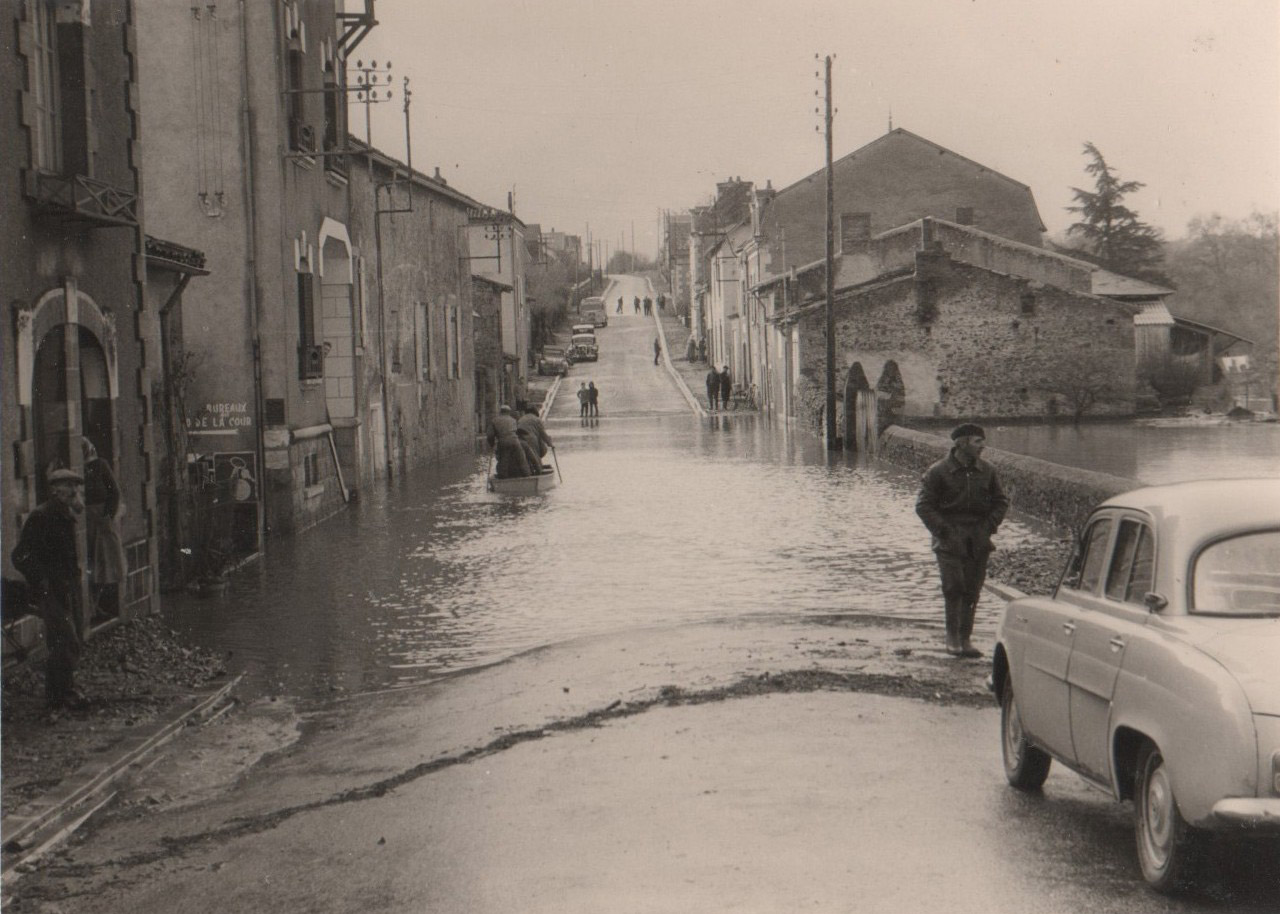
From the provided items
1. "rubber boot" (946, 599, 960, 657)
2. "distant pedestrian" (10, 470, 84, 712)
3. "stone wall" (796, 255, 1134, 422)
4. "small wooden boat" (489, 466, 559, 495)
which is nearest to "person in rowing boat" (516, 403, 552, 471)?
"small wooden boat" (489, 466, 559, 495)

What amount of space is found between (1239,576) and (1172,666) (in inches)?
21.6

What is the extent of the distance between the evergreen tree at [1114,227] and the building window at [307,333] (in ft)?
204

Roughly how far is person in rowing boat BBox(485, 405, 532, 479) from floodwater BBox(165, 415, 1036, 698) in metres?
0.57

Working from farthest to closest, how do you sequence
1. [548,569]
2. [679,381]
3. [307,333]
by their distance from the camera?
[679,381], [307,333], [548,569]

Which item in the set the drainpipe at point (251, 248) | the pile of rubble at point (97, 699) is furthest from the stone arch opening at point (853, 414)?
the pile of rubble at point (97, 699)

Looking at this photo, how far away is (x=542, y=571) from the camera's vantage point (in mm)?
16906

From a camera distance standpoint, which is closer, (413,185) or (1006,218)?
(413,185)

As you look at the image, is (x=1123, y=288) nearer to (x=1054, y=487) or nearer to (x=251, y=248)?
(x=1054, y=487)

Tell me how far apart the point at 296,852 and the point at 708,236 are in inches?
3967

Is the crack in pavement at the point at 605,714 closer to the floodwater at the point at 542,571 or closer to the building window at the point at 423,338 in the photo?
the floodwater at the point at 542,571

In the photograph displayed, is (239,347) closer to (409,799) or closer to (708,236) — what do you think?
(409,799)

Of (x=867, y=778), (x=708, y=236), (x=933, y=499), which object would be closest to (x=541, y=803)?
(x=867, y=778)

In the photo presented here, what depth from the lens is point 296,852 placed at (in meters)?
6.74

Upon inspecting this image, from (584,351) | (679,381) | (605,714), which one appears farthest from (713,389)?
(605,714)
